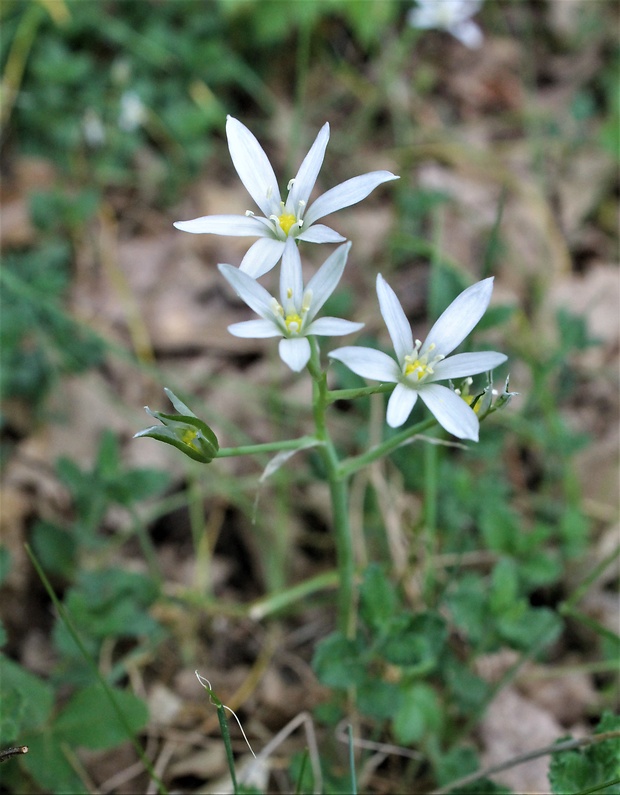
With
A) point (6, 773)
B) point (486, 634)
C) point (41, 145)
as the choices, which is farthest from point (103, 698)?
point (41, 145)

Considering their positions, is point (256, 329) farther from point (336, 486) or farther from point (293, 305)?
point (336, 486)

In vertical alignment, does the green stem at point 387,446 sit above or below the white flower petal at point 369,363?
below

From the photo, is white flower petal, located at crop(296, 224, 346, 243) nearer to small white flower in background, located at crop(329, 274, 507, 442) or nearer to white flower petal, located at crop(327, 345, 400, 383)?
small white flower in background, located at crop(329, 274, 507, 442)

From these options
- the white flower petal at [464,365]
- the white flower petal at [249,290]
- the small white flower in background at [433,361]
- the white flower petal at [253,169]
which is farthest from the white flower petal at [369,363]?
the white flower petal at [253,169]

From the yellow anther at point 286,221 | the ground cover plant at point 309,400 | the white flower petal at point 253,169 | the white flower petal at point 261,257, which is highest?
the white flower petal at point 253,169

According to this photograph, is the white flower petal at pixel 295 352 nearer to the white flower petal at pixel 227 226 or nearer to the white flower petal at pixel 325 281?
the white flower petal at pixel 325 281

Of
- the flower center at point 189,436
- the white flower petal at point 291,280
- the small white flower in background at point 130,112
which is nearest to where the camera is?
the flower center at point 189,436
